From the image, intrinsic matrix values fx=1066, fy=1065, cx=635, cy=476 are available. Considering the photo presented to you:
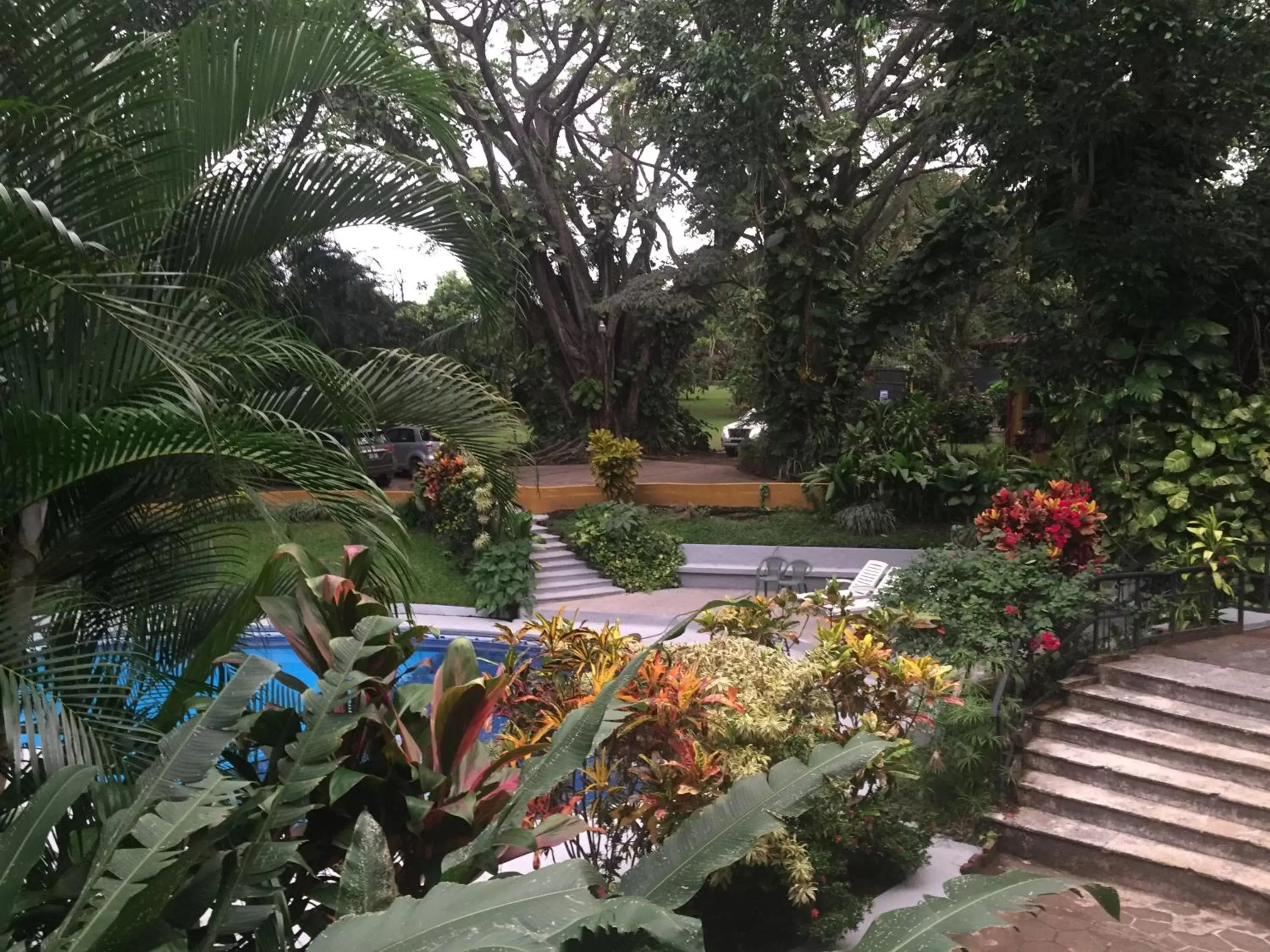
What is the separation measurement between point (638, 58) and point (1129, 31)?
779cm

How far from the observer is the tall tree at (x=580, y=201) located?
18.7m

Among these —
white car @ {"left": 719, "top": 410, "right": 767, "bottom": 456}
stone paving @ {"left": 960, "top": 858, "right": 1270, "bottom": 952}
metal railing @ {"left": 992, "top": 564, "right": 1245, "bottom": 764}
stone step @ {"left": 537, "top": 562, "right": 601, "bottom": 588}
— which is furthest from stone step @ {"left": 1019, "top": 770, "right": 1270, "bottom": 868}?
white car @ {"left": 719, "top": 410, "right": 767, "bottom": 456}

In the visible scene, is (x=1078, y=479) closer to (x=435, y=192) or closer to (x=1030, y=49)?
(x=1030, y=49)

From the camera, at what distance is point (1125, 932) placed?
545cm

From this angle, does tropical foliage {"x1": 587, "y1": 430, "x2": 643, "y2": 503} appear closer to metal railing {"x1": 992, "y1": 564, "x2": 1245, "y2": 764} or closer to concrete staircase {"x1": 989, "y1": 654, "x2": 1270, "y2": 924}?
metal railing {"x1": 992, "y1": 564, "x2": 1245, "y2": 764}

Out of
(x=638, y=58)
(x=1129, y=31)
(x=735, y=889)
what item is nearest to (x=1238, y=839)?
(x=735, y=889)

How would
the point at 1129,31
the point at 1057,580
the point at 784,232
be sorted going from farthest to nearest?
the point at 784,232, the point at 1129,31, the point at 1057,580

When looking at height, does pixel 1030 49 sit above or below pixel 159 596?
above

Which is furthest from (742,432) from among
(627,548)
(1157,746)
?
(1157,746)

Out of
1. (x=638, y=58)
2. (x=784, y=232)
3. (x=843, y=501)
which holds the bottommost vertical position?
(x=843, y=501)

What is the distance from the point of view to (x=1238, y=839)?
598cm

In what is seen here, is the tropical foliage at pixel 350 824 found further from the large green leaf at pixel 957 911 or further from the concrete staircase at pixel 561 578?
the concrete staircase at pixel 561 578

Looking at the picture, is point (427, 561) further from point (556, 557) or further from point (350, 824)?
point (350, 824)

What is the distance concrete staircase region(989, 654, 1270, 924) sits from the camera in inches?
234
